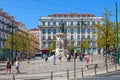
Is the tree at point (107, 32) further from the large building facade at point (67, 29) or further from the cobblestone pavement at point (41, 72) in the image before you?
the large building facade at point (67, 29)

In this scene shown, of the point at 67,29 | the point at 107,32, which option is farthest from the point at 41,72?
the point at 67,29

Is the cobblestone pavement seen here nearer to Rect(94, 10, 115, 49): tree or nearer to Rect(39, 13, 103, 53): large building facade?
Rect(94, 10, 115, 49): tree

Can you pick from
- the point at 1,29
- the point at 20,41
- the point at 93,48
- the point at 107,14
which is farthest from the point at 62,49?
the point at 93,48

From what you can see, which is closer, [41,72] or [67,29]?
[41,72]

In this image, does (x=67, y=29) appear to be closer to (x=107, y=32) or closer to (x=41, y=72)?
(x=107, y=32)

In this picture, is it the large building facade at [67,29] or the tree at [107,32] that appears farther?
the large building facade at [67,29]

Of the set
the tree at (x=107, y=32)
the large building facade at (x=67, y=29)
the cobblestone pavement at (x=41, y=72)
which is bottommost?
the cobblestone pavement at (x=41, y=72)

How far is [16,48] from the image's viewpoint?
99.9m

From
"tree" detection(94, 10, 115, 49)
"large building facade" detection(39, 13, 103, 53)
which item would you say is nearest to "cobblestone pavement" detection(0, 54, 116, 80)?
"tree" detection(94, 10, 115, 49)

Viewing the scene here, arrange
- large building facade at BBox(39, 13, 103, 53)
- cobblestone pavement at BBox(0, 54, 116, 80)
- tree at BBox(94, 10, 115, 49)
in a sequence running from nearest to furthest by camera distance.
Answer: cobblestone pavement at BBox(0, 54, 116, 80) < tree at BBox(94, 10, 115, 49) < large building facade at BBox(39, 13, 103, 53)

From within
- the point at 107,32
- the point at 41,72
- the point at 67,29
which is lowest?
the point at 41,72

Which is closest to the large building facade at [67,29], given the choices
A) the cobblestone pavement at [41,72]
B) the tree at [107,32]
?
the tree at [107,32]

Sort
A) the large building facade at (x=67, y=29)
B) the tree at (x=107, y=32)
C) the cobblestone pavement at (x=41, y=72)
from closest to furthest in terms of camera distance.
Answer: the cobblestone pavement at (x=41, y=72), the tree at (x=107, y=32), the large building facade at (x=67, y=29)

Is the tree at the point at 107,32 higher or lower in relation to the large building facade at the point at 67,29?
lower
